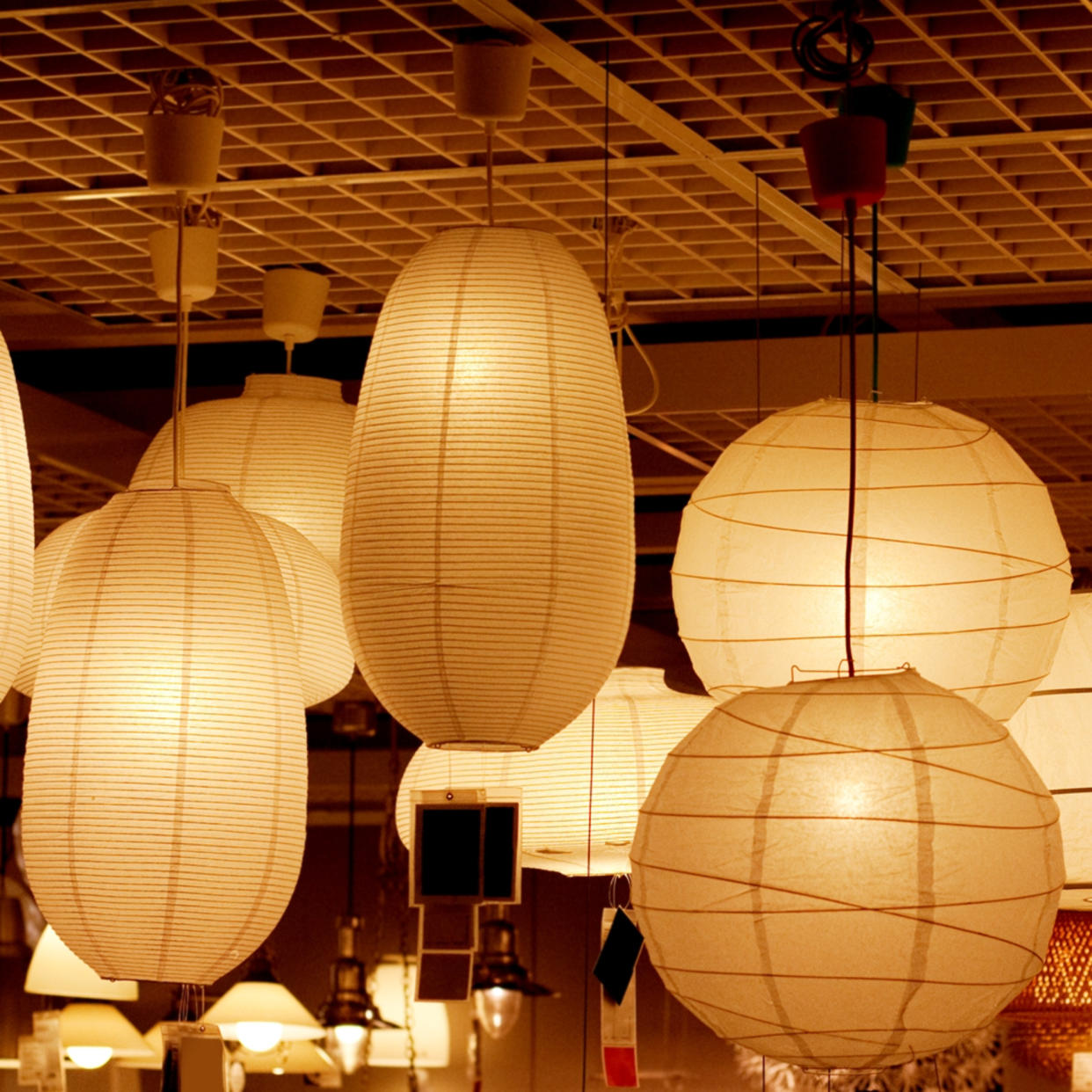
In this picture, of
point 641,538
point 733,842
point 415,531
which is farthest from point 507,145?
point 641,538

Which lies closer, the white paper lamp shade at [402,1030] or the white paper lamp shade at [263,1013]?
the white paper lamp shade at [263,1013]

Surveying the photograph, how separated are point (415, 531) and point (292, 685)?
32 centimetres

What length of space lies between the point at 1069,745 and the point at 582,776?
2.15ft

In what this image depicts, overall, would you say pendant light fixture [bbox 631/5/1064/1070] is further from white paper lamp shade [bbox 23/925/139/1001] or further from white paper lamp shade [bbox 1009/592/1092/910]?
white paper lamp shade [bbox 23/925/139/1001]

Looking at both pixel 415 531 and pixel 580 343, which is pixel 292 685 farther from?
pixel 580 343

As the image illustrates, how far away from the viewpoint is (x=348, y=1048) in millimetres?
8320

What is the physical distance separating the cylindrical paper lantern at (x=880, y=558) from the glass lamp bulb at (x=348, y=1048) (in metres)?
6.18

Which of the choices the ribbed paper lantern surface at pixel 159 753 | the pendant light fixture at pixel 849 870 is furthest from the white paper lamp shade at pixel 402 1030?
the pendant light fixture at pixel 849 870

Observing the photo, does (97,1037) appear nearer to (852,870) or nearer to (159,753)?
(159,753)

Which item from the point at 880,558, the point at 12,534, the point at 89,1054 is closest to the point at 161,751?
the point at 12,534

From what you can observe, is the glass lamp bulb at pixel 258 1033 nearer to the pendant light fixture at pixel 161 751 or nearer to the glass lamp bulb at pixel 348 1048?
the glass lamp bulb at pixel 348 1048

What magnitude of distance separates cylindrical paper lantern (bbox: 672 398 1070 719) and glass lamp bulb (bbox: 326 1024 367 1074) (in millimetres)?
6181

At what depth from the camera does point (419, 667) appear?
2170mm

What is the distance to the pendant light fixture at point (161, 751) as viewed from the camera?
7.47 ft
